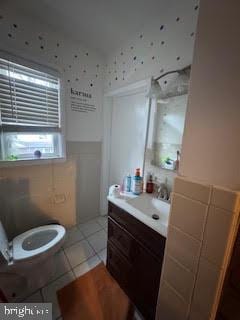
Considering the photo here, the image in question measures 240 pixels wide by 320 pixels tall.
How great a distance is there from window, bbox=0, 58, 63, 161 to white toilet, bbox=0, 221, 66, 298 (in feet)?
2.50

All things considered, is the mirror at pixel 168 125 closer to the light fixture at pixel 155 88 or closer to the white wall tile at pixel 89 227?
the light fixture at pixel 155 88

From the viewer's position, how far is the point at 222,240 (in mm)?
514

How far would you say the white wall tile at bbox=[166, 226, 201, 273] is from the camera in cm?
60

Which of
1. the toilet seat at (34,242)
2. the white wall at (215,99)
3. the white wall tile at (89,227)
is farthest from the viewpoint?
the white wall tile at (89,227)

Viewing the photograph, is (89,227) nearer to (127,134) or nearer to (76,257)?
(76,257)

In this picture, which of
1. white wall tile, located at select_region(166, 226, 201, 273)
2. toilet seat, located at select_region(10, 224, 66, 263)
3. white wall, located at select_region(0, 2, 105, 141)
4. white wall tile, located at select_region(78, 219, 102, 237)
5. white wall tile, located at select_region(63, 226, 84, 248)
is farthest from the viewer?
white wall tile, located at select_region(78, 219, 102, 237)

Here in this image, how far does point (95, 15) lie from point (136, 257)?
202 cm

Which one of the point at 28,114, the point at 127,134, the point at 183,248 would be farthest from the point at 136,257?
the point at 28,114

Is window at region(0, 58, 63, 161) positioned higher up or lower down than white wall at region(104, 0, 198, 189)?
lower down

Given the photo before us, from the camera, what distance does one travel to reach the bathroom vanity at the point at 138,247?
0.90 m

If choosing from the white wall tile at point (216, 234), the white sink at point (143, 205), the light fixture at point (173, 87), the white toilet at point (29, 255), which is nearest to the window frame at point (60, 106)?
the white toilet at point (29, 255)

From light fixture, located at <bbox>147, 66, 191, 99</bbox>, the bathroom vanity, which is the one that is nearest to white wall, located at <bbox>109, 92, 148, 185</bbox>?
light fixture, located at <bbox>147, 66, 191, 99</bbox>

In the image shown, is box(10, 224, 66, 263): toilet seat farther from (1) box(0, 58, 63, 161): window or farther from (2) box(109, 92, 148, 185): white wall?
(2) box(109, 92, 148, 185): white wall

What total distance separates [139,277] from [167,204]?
0.57 metres
